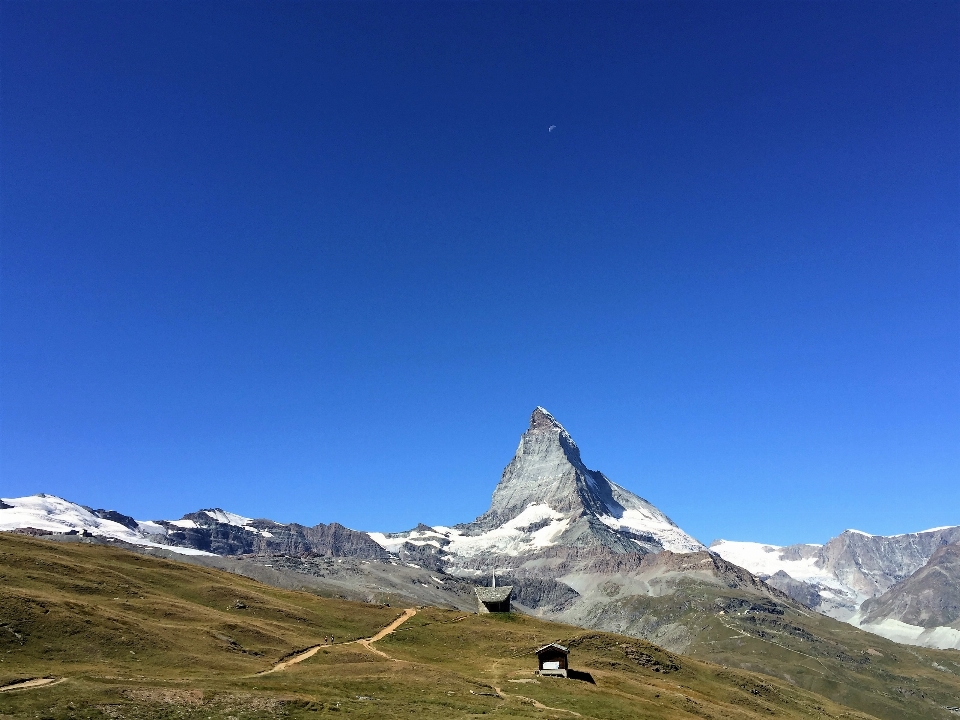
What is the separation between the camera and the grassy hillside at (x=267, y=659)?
62000mm

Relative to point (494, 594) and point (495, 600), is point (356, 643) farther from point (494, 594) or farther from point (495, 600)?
point (494, 594)

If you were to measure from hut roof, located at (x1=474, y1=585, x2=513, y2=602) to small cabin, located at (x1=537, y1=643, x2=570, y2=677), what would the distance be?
6184 cm

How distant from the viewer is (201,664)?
7675 cm

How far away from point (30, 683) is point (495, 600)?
360ft

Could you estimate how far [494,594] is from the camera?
160625mm

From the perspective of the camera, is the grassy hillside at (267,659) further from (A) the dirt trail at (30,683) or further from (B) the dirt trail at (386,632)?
(B) the dirt trail at (386,632)

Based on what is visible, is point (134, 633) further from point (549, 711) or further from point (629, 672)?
point (629, 672)

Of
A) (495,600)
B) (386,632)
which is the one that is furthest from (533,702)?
(495,600)

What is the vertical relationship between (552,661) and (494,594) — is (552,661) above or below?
below

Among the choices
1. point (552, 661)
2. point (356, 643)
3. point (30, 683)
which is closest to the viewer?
point (30, 683)

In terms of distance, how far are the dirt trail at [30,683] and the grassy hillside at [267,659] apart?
2.49 ft

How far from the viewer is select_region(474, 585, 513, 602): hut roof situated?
15843 cm

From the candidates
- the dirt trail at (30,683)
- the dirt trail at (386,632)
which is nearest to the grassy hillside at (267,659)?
the dirt trail at (30,683)

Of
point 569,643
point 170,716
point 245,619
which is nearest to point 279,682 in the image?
point 170,716
